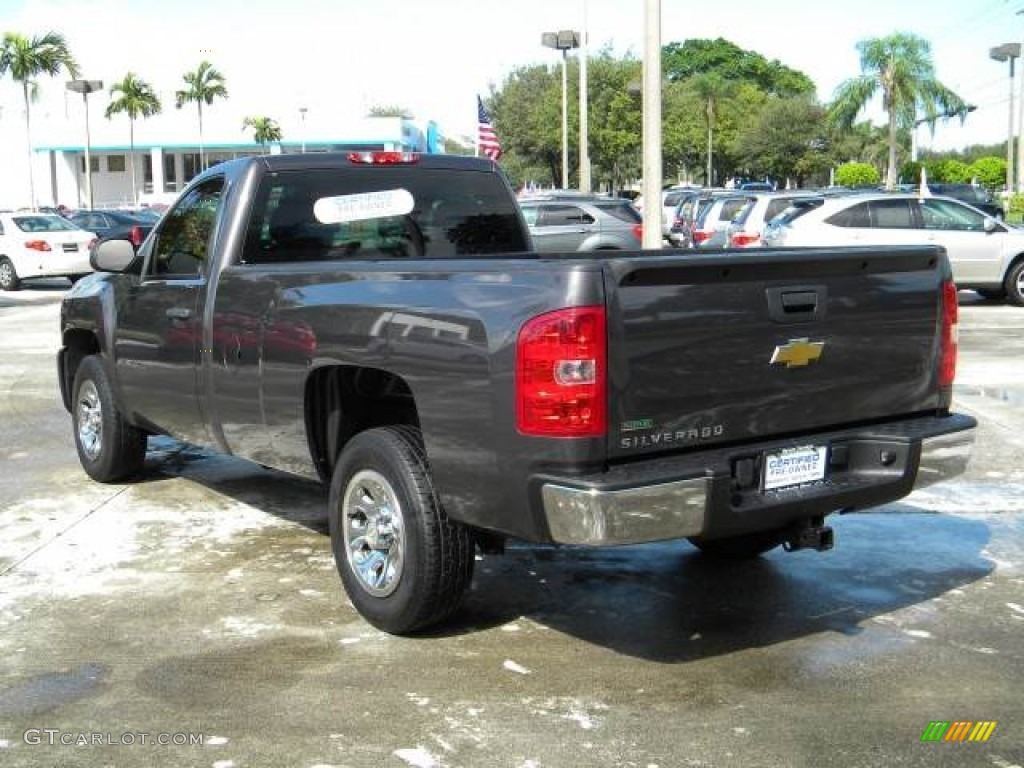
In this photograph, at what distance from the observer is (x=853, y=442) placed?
476 centimetres

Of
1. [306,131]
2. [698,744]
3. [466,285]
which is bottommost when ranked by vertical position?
[698,744]

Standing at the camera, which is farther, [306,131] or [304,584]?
[306,131]

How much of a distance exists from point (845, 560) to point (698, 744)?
2.39 meters

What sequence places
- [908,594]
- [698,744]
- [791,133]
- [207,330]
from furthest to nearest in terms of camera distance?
1. [791,133]
2. [207,330]
3. [908,594]
4. [698,744]

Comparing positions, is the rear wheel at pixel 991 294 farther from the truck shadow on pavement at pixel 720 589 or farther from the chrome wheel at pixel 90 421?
the chrome wheel at pixel 90 421

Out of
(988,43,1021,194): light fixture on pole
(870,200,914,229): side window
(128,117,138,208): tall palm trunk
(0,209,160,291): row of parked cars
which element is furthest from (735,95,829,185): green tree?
(870,200,914,229): side window

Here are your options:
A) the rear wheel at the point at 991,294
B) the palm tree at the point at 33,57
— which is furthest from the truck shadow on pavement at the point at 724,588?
the palm tree at the point at 33,57

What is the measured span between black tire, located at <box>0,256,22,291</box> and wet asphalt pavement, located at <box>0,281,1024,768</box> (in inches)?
768

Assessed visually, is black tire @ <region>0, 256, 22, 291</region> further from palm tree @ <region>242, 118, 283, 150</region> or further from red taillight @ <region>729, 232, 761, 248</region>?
palm tree @ <region>242, 118, 283, 150</region>

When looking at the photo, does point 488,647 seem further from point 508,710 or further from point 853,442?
point 853,442

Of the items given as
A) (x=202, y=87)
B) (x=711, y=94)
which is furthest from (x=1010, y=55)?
(x=711, y=94)

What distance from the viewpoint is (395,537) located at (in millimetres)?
4902

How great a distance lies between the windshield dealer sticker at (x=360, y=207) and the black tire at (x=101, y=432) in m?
2.03

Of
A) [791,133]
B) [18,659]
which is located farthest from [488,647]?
[791,133]
